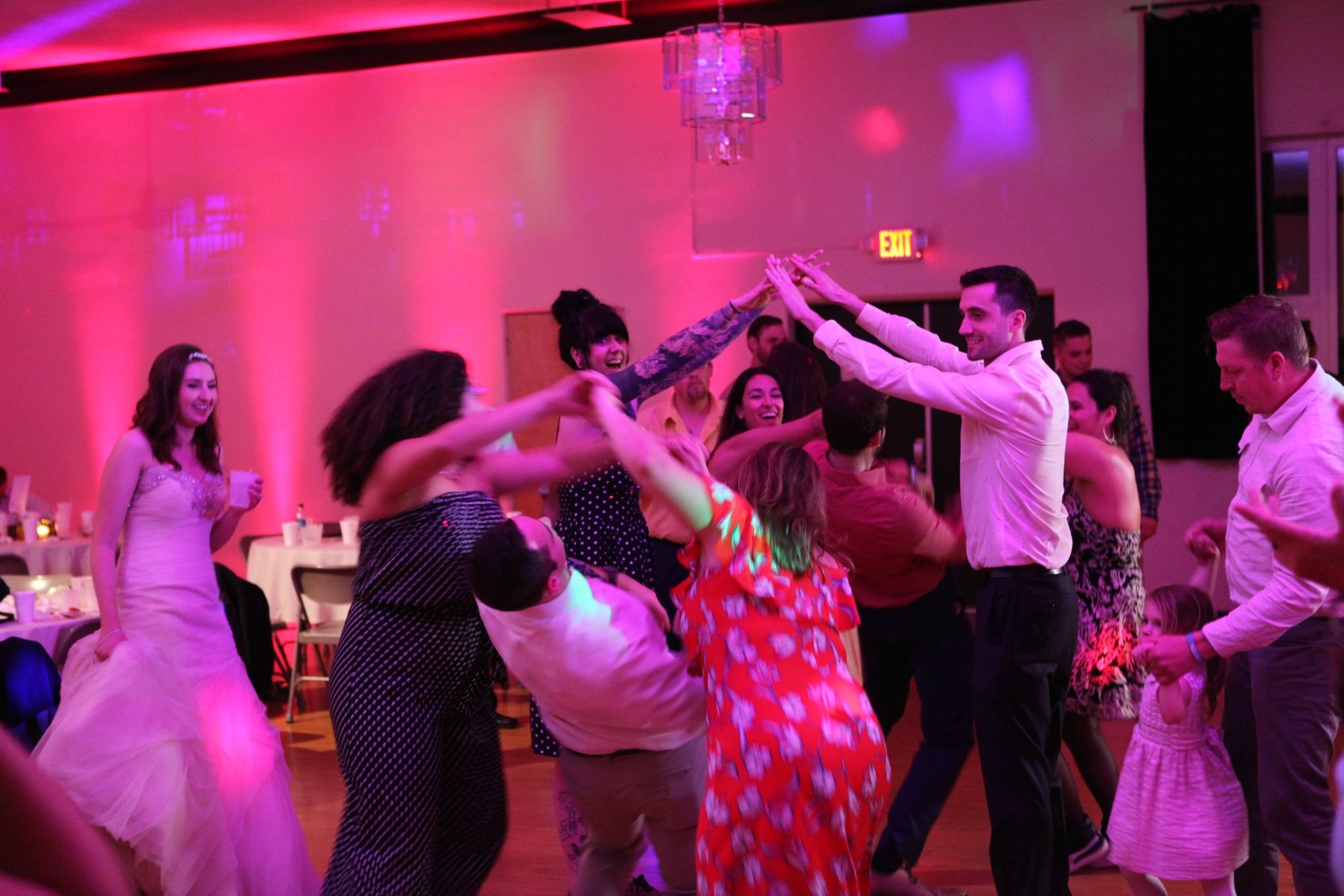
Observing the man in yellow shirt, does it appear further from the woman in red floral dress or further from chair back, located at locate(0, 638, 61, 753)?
chair back, located at locate(0, 638, 61, 753)

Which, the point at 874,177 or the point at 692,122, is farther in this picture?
the point at 874,177

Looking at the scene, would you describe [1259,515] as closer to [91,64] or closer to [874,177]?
[874,177]

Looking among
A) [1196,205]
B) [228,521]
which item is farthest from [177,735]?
[1196,205]

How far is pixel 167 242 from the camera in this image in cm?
1022

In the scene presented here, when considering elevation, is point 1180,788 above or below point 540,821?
above

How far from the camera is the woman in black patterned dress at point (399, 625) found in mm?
2578

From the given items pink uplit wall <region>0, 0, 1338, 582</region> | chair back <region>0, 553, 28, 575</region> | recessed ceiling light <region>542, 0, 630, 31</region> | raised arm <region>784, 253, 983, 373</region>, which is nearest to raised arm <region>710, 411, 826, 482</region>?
raised arm <region>784, 253, 983, 373</region>

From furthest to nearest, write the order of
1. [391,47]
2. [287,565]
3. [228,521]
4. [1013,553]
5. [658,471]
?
[391,47]
[287,565]
[228,521]
[1013,553]
[658,471]

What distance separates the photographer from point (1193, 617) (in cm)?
333

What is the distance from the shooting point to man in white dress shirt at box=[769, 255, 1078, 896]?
3232 millimetres

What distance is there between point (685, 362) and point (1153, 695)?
5.02ft

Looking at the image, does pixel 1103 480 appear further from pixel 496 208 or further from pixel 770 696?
pixel 496 208

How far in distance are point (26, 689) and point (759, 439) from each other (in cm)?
260

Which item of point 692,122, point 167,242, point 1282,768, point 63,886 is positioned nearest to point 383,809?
point 63,886
